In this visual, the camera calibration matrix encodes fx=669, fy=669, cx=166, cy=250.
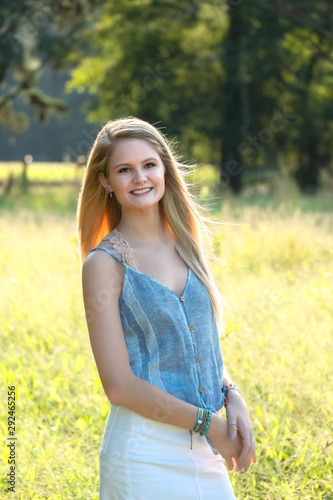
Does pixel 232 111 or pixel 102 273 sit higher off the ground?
pixel 232 111

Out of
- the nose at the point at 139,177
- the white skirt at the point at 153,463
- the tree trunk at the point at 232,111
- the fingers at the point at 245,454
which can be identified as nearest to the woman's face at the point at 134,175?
the nose at the point at 139,177

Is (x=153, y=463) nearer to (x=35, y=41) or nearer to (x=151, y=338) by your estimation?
(x=151, y=338)

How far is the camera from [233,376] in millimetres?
3949

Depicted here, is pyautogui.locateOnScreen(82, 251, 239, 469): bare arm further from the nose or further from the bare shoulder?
the nose

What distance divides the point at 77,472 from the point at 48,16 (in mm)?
15893

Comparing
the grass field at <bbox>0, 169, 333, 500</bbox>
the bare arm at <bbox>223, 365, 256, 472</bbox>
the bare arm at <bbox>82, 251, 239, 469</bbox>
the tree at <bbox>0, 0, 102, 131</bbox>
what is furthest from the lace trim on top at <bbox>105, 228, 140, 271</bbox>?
the tree at <bbox>0, 0, 102, 131</bbox>

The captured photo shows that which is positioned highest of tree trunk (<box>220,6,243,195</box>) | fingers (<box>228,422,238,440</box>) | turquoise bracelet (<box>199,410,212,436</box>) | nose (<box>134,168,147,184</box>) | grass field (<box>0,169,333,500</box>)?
tree trunk (<box>220,6,243,195</box>)

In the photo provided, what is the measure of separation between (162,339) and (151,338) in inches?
1.3

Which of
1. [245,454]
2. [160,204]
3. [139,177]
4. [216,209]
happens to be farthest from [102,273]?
[216,209]

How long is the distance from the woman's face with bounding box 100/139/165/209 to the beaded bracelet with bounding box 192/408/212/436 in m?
0.66

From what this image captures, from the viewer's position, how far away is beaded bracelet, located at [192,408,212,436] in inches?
75.7

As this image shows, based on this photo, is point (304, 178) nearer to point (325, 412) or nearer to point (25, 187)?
point (25, 187)

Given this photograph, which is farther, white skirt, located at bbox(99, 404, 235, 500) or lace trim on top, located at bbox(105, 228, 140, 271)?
lace trim on top, located at bbox(105, 228, 140, 271)

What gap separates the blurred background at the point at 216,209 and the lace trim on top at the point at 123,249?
2.34 feet
